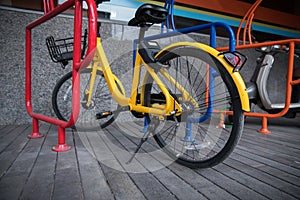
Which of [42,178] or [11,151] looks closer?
[42,178]

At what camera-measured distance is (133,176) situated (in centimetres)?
94

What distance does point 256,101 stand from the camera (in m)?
2.19

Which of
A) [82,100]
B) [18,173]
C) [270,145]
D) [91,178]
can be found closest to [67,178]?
[91,178]

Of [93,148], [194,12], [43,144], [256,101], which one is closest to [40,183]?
[93,148]

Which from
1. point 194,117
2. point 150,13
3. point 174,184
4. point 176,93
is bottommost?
point 174,184

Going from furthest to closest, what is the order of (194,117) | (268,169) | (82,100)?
1. (82,100)
2. (194,117)
3. (268,169)

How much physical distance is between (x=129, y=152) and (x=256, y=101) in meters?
1.53

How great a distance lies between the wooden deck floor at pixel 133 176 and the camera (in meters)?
0.78

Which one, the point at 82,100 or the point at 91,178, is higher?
the point at 82,100

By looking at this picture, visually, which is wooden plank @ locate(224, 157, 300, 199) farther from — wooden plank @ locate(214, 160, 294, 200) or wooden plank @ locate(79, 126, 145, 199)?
wooden plank @ locate(79, 126, 145, 199)

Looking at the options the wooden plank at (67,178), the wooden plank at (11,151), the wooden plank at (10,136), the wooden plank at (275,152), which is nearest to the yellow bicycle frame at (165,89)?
the wooden plank at (67,178)

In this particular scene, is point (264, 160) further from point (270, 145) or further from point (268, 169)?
point (270, 145)

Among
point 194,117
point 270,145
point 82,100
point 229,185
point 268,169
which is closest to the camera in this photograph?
point 229,185

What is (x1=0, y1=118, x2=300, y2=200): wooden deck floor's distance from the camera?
0.78 meters
